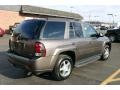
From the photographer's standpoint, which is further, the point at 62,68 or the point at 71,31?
the point at 71,31

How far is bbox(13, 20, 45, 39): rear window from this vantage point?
643cm

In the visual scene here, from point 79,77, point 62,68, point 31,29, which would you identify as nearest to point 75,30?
point 62,68

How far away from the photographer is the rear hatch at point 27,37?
6409 millimetres

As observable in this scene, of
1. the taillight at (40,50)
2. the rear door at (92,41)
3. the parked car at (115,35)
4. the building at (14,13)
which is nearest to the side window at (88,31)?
the rear door at (92,41)

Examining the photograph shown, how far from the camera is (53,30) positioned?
6711 mm

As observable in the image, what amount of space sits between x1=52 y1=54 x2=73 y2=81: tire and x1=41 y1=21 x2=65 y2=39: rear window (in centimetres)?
63

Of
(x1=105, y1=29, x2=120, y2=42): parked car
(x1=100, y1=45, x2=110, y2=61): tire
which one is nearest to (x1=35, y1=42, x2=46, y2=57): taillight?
(x1=100, y1=45, x2=110, y2=61): tire

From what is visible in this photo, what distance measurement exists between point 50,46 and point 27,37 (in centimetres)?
73

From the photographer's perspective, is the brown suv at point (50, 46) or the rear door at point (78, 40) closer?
the brown suv at point (50, 46)

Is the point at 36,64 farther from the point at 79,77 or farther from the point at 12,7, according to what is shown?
the point at 12,7

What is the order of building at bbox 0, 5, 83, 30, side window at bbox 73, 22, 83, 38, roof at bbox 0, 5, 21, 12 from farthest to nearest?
roof at bbox 0, 5, 21, 12
building at bbox 0, 5, 83, 30
side window at bbox 73, 22, 83, 38

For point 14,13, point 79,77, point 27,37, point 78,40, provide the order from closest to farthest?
point 27,37, point 79,77, point 78,40, point 14,13

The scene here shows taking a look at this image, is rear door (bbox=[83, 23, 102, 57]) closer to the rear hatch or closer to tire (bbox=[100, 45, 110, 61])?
tire (bbox=[100, 45, 110, 61])

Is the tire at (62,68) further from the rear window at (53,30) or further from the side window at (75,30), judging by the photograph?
the side window at (75,30)
